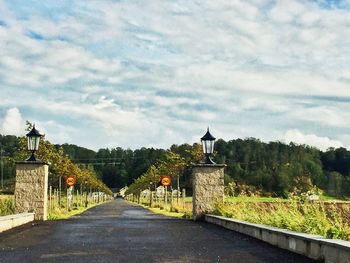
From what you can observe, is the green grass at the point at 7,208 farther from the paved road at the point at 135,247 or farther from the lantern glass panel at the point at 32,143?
the paved road at the point at 135,247

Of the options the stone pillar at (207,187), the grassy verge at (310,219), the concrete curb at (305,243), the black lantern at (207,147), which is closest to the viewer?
the concrete curb at (305,243)

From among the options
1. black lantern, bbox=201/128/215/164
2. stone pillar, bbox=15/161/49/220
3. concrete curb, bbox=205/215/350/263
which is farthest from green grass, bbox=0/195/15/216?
concrete curb, bbox=205/215/350/263

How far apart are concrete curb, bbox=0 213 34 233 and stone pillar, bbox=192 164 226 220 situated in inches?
252

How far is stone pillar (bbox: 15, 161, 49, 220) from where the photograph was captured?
20.1m

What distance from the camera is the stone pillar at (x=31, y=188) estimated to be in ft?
66.1

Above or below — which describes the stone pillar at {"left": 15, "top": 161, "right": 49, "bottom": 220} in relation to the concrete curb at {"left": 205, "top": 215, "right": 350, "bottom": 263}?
above

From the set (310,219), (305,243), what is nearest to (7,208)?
(310,219)

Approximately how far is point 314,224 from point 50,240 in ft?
20.2

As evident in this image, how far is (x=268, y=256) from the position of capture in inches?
390

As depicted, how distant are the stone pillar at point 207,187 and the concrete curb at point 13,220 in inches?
252

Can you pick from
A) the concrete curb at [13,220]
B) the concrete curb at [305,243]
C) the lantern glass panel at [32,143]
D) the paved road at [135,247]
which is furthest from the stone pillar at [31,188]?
the concrete curb at [305,243]

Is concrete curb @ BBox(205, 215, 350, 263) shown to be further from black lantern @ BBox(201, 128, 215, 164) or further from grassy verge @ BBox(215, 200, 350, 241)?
black lantern @ BBox(201, 128, 215, 164)

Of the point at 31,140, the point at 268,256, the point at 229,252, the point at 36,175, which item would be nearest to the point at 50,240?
the point at 229,252

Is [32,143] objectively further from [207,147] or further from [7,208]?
[207,147]
